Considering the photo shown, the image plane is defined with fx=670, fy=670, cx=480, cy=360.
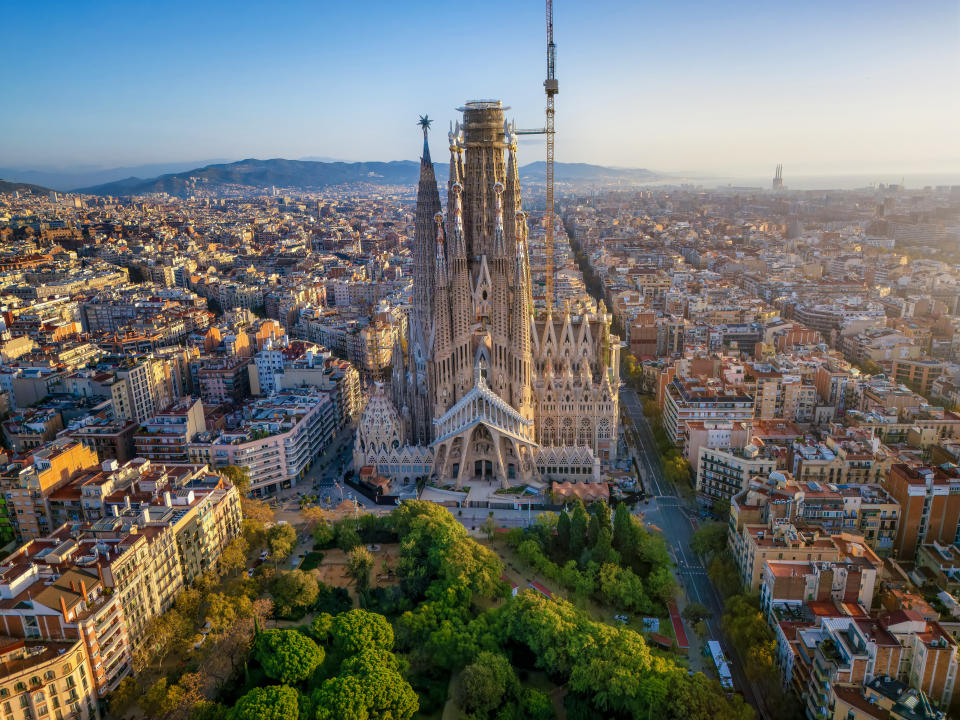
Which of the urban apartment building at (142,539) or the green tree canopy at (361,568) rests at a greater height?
the urban apartment building at (142,539)

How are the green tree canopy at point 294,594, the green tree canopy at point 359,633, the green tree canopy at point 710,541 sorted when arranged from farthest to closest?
the green tree canopy at point 710,541 < the green tree canopy at point 294,594 < the green tree canopy at point 359,633

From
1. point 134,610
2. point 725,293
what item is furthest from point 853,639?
point 725,293

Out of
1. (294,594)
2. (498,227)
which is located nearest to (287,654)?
(294,594)

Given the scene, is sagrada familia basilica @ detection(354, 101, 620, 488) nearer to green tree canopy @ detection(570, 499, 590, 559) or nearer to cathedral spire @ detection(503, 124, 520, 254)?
cathedral spire @ detection(503, 124, 520, 254)

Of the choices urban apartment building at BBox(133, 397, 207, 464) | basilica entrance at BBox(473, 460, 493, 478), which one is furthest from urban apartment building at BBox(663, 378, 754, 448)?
urban apartment building at BBox(133, 397, 207, 464)

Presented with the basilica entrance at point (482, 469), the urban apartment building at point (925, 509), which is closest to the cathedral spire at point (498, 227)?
the basilica entrance at point (482, 469)

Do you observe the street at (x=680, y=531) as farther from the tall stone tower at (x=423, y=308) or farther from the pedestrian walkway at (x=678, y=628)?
the tall stone tower at (x=423, y=308)
